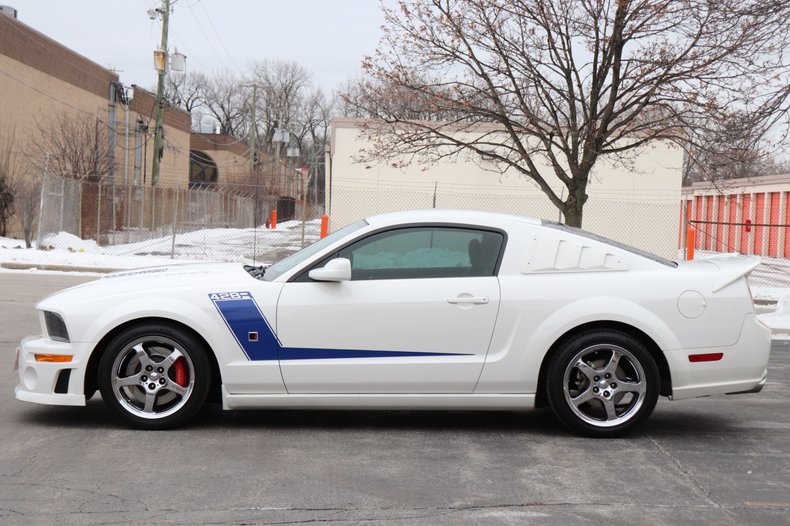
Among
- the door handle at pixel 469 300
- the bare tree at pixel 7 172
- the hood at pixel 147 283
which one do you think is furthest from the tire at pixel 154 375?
the bare tree at pixel 7 172

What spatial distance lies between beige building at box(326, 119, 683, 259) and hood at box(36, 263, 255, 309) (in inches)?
968

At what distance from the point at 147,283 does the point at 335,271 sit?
1.23 m

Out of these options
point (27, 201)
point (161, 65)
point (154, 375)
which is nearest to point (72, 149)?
point (27, 201)

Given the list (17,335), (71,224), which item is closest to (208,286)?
(17,335)

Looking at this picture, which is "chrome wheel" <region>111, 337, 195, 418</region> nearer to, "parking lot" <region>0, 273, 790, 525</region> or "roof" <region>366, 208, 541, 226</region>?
"parking lot" <region>0, 273, 790, 525</region>

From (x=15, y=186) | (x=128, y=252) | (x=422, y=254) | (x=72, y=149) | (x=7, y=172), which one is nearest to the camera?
(x=422, y=254)

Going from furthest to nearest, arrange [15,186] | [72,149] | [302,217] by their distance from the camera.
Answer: [302,217]
[72,149]
[15,186]

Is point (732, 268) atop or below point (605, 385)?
atop

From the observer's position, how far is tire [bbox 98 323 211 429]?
588 cm

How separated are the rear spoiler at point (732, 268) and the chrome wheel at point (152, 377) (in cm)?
342

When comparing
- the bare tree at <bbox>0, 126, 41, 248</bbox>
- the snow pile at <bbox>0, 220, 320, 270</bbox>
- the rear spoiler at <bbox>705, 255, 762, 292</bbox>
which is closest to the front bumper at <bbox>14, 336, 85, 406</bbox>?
the rear spoiler at <bbox>705, 255, 762, 292</bbox>

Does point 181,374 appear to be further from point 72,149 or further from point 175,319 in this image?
point 72,149

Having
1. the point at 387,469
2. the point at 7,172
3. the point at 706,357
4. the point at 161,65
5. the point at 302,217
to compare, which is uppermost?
the point at 161,65

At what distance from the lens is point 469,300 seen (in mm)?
5941
